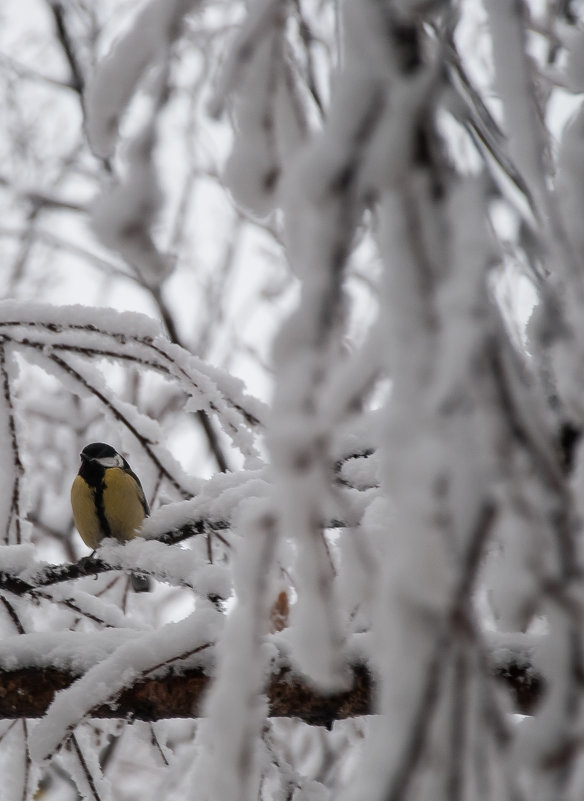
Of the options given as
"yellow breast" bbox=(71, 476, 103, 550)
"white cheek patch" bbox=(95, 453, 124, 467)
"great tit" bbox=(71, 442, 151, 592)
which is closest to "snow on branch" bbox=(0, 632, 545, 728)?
"great tit" bbox=(71, 442, 151, 592)

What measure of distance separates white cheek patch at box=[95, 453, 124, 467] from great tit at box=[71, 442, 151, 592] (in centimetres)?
2

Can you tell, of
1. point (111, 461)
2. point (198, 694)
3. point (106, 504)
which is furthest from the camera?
point (111, 461)

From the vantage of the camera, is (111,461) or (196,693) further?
(111,461)

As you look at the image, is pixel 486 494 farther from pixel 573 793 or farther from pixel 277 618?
pixel 277 618

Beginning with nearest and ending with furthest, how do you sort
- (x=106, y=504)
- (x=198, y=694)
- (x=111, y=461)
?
(x=198, y=694)
(x=106, y=504)
(x=111, y=461)

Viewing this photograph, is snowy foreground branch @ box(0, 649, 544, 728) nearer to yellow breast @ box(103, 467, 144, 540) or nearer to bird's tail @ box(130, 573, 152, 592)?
yellow breast @ box(103, 467, 144, 540)

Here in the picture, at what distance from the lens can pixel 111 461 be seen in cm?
431

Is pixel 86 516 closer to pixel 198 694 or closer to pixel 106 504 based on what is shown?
pixel 106 504

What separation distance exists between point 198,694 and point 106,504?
7.29ft

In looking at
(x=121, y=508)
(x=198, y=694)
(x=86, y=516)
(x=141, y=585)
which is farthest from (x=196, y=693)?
(x=141, y=585)

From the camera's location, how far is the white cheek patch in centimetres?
425

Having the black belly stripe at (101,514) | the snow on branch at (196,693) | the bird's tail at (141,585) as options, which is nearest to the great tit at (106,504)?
the black belly stripe at (101,514)

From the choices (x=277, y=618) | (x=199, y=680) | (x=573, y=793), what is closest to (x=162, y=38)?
(x=573, y=793)

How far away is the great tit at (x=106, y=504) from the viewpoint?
13.0 ft
